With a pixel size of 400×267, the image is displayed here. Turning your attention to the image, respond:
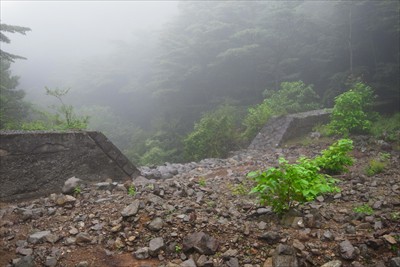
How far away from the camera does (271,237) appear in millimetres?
2861

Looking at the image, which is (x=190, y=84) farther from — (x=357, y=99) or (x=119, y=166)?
(x=119, y=166)

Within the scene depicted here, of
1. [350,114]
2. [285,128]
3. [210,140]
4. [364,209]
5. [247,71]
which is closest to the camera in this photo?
[364,209]

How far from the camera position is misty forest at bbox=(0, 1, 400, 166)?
13.3m

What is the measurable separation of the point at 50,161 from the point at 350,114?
320 inches

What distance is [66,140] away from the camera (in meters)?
5.50

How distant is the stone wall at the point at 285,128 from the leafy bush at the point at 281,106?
55 cm

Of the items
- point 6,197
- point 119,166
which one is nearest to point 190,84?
point 119,166

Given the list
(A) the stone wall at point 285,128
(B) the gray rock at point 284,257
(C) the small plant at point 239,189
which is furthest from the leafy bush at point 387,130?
(B) the gray rock at point 284,257

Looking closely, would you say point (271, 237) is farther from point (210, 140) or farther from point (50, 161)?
point (210, 140)

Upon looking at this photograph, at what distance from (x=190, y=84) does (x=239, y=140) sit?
31.7 ft

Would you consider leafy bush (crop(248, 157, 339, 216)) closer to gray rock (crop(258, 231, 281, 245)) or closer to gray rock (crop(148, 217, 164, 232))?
gray rock (crop(258, 231, 281, 245))

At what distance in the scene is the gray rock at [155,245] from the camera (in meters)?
2.78

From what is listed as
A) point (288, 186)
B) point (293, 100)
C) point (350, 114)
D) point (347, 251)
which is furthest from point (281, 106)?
point (347, 251)

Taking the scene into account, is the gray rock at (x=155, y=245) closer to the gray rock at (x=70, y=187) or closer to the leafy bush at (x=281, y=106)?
the gray rock at (x=70, y=187)
